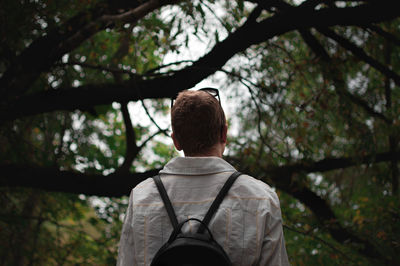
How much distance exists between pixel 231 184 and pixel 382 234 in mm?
2222

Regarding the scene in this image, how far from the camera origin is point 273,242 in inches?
56.3

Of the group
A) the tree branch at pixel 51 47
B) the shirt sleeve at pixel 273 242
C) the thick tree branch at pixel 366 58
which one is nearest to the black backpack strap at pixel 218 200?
the shirt sleeve at pixel 273 242

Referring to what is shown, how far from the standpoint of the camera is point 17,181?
152 inches

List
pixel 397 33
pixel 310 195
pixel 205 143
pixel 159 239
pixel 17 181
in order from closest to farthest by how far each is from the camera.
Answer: pixel 159 239
pixel 205 143
pixel 17 181
pixel 310 195
pixel 397 33

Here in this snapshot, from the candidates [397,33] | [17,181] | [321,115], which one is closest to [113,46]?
[17,181]

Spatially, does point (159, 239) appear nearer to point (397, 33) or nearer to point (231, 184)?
point (231, 184)

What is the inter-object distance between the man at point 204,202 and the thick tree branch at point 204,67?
1.71m

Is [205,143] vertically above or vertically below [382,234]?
above

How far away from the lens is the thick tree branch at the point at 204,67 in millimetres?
3166

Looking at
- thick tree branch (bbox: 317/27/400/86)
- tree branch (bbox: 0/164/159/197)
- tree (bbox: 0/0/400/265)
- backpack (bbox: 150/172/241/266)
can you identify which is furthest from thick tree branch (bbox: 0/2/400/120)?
backpack (bbox: 150/172/241/266)

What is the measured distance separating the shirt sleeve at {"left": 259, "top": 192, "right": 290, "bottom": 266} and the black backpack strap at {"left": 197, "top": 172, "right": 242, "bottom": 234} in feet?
0.56

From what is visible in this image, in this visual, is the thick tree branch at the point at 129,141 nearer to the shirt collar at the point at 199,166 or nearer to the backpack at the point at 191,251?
the shirt collar at the point at 199,166

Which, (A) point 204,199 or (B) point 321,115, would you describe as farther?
(B) point 321,115

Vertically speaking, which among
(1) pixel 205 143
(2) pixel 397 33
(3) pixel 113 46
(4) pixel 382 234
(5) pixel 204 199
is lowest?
(4) pixel 382 234
